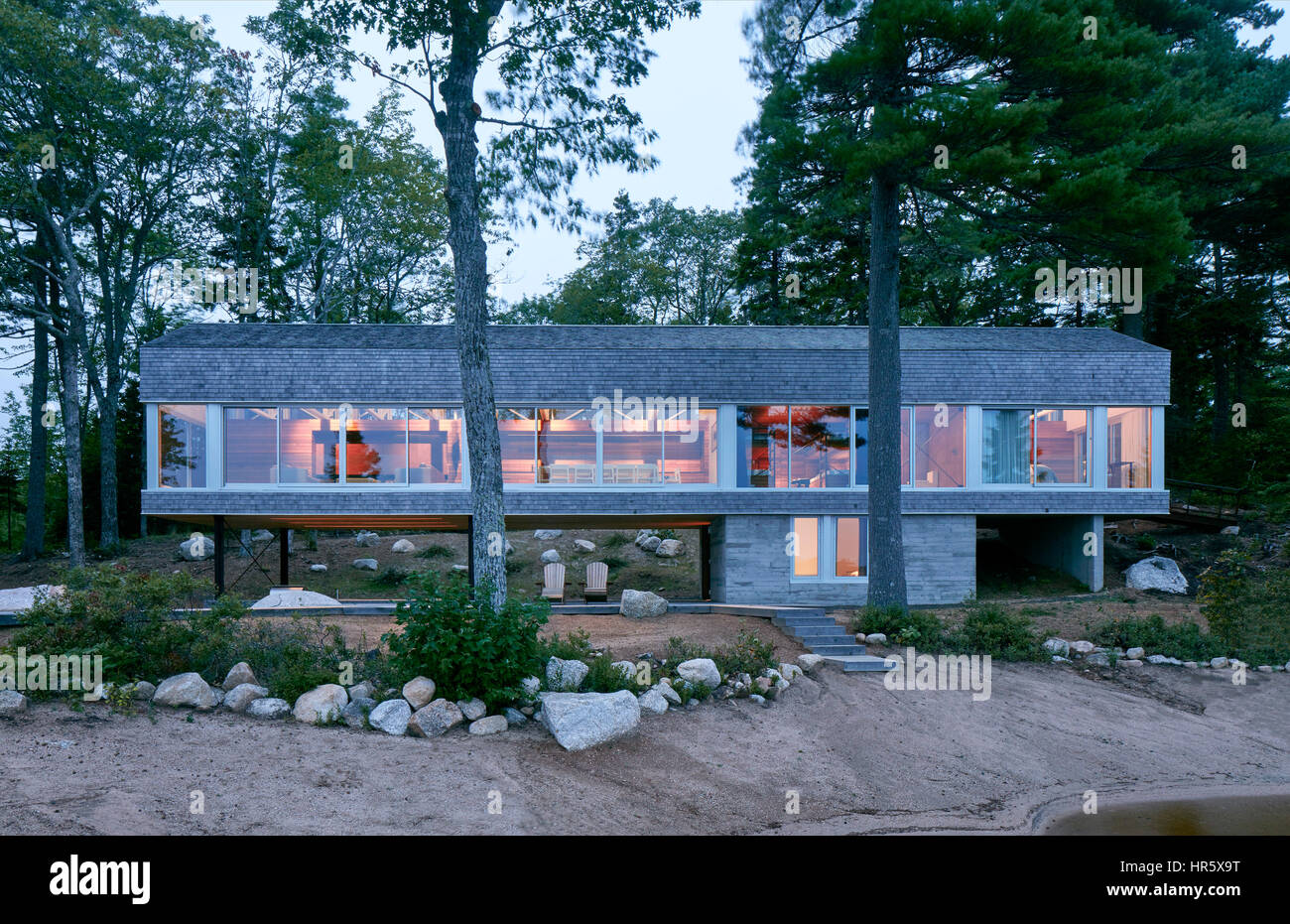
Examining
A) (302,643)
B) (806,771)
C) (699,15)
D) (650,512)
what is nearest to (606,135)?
(699,15)

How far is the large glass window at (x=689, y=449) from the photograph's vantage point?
16188 millimetres

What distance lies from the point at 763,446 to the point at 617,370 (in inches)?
141

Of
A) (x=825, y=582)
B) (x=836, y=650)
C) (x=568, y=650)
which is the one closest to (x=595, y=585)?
(x=825, y=582)

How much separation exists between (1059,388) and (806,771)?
40.7ft

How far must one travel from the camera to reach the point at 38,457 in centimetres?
2398

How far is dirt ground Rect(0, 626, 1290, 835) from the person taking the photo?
610 centimetres

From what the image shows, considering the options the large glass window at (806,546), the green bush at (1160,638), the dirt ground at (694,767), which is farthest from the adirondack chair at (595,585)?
the green bush at (1160,638)

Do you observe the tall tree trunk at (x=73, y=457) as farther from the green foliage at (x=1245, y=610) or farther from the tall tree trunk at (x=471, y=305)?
the green foliage at (x=1245, y=610)

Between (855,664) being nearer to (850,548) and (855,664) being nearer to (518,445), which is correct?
(850,548)

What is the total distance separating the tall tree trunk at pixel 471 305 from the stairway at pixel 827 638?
5.17 m

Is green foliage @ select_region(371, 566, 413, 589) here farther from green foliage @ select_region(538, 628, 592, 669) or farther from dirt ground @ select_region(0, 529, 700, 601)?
green foliage @ select_region(538, 628, 592, 669)

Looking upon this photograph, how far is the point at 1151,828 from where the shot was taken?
7156 millimetres

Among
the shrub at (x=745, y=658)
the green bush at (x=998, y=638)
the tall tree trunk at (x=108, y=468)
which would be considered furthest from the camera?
the tall tree trunk at (x=108, y=468)

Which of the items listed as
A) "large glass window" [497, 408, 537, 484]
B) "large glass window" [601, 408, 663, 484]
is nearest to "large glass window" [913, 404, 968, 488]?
"large glass window" [601, 408, 663, 484]
